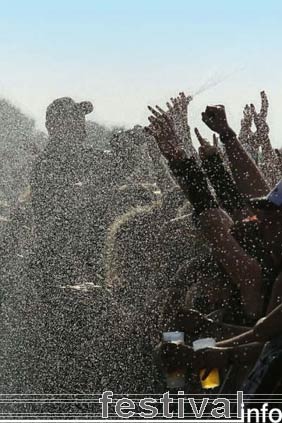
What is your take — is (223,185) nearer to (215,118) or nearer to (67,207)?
(215,118)

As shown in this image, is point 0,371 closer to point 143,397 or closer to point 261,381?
A: point 143,397

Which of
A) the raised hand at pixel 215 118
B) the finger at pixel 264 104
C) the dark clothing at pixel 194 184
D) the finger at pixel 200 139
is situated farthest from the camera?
the finger at pixel 264 104

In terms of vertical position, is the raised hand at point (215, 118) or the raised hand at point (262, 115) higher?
the raised hand at point (262, 115)

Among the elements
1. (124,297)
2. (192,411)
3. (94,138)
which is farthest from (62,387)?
(94,138)

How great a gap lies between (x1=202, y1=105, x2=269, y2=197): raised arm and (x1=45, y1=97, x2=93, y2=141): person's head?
73.1 inches

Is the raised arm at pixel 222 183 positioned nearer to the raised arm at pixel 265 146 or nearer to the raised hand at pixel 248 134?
the raised arm at pixel 265 146

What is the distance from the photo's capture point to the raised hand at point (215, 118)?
5.64 meters

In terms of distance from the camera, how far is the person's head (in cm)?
739

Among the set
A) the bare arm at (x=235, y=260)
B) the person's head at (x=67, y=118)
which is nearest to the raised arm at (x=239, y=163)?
the bare arm at (x=235, y=260)

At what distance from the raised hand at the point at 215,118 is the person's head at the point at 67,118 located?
1785mm

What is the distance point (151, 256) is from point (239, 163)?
0.80 meters

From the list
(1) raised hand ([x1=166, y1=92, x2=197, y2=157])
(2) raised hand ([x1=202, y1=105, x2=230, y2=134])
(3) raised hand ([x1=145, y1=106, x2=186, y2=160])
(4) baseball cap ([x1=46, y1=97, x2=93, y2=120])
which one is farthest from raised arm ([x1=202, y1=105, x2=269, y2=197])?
(4) baseball cap ([x1=46, y1=97, x2=93, y2=120])

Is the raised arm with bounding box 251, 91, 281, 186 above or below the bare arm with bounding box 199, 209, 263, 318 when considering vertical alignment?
above

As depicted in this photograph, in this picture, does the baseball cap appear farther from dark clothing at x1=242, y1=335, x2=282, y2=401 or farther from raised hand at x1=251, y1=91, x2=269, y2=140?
dark clothing at x1=242, y1=335, x2=282, y2=401
